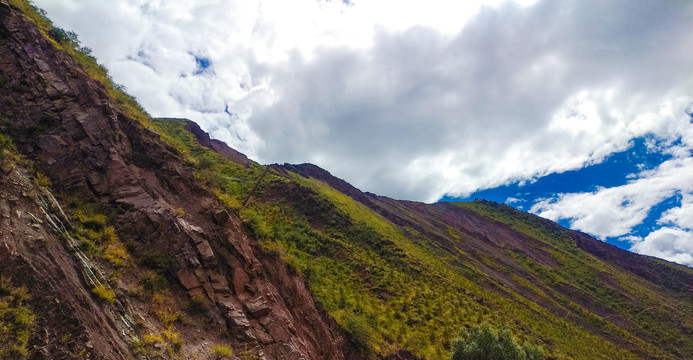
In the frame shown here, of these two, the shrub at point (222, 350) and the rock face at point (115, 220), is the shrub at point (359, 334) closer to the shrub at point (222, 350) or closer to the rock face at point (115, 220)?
the rock face at point (115, 220)

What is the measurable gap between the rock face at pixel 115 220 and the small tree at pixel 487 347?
1448cm

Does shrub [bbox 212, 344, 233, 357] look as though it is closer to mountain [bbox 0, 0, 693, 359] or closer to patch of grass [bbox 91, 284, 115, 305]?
mountain [bbox 0, 0, 693, 359]

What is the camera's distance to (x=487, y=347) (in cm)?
2772

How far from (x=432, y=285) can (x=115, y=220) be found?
41.1m

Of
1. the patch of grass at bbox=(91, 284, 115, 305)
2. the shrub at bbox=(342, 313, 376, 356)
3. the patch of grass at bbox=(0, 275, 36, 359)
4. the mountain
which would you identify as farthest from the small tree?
the patch of grass at bbox=(0, 275, 36, 359)

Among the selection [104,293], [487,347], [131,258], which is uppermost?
[131,258]

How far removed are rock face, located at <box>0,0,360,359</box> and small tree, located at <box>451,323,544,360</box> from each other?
14.5 metres

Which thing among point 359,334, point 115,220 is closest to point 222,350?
point 115,220

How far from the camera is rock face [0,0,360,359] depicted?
28.2 ft

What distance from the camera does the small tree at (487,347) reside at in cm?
2716

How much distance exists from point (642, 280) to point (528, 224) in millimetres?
39473

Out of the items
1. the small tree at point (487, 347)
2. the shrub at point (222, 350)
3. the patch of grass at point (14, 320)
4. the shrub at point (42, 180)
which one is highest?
the shrub at point (42, 180)

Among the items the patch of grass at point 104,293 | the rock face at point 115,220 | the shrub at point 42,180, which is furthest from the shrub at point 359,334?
the shrub at point 42,180

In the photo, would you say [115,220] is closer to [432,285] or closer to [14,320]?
[14,320]
